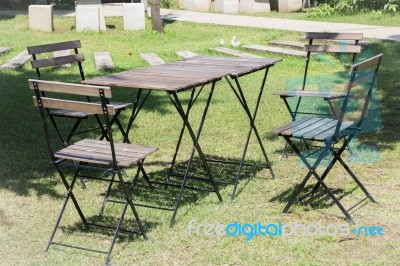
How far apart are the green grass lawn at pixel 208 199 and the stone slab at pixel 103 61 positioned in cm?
159

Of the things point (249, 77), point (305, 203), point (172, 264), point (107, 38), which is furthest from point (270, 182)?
point (107, 38)

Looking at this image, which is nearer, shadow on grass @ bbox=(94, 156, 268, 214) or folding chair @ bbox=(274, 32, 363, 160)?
shadow on grass @ bbox=(94, 156, 268, 214)

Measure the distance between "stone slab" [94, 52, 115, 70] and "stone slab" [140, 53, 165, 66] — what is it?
613mm

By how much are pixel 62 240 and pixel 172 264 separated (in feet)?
2.94

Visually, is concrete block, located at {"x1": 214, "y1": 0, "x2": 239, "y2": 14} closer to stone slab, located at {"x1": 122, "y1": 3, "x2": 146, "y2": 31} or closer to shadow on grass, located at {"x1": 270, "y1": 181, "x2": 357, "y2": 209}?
stone slab, located at {"x1": 122, "y1": 3, "x2": 146, "y2": 31}

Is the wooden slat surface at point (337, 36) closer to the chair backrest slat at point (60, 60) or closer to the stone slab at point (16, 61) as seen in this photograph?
the chair backrest slat at point (60, 60)

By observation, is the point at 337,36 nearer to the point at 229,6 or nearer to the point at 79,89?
the point at 79,89

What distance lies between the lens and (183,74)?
5539 millimetres

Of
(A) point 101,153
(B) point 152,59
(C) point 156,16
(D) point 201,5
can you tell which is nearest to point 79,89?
(A) point 101,153

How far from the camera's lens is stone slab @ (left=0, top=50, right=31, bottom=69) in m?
11.9

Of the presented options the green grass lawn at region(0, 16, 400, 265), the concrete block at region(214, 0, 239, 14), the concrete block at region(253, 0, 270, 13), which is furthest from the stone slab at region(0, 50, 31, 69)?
the concrete block at region(253, 0, 270, 13)

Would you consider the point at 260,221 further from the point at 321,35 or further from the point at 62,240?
the point at 321,35

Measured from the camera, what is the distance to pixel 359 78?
511cm

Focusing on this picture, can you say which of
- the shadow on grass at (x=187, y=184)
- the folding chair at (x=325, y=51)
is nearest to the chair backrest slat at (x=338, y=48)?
the folding chair at (x=325, y=51)
